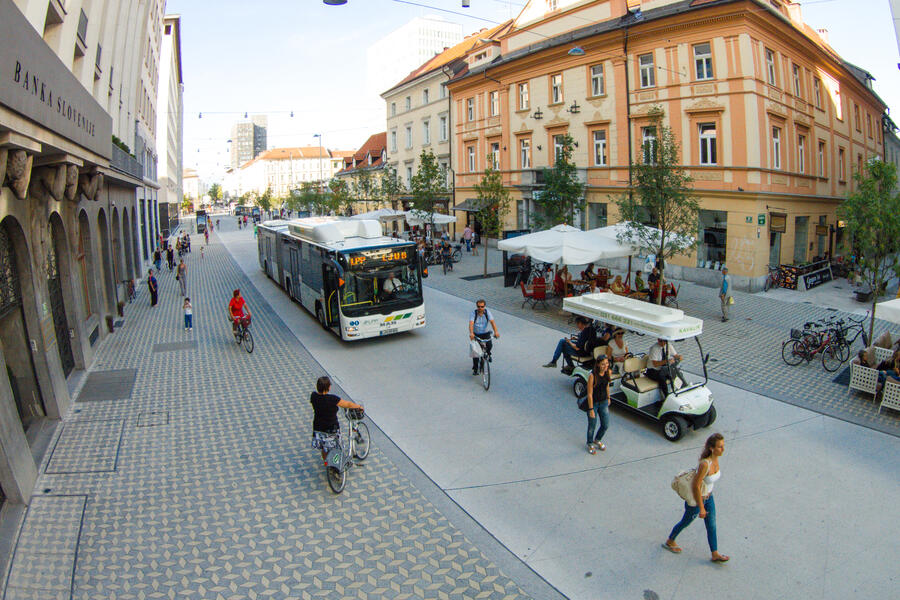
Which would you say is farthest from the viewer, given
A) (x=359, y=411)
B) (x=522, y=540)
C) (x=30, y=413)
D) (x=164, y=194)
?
(x=164, y=194)

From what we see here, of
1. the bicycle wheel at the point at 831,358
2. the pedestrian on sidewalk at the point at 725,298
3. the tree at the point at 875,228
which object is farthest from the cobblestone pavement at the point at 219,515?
the pedestrian on sidewalk at the point at 725,298

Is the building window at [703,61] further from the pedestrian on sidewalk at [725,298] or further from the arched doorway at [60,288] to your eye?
the arched doorway at [60,288]

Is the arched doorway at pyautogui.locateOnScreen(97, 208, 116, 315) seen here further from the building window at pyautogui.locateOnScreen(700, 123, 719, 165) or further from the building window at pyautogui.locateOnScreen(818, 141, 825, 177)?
the building window at pyautogui.locateOnScreen(818, 141, 825, 177)

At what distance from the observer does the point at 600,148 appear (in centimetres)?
2917

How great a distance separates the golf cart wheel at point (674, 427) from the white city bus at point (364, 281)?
775cm

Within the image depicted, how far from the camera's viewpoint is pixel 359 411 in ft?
25.9

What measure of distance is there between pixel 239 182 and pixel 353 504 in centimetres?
19124

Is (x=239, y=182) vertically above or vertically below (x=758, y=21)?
above

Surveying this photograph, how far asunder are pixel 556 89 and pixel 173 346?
24159 millimetres

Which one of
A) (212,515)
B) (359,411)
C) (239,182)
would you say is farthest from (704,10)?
(239,182)

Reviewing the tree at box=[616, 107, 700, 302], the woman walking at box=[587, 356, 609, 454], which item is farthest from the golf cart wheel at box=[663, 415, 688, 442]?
the tree at box=[616, 107, 700, 302]

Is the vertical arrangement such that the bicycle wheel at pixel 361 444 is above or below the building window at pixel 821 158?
below

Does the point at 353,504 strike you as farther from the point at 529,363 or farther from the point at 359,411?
the point at 529,363

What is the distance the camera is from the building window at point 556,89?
102 ft
